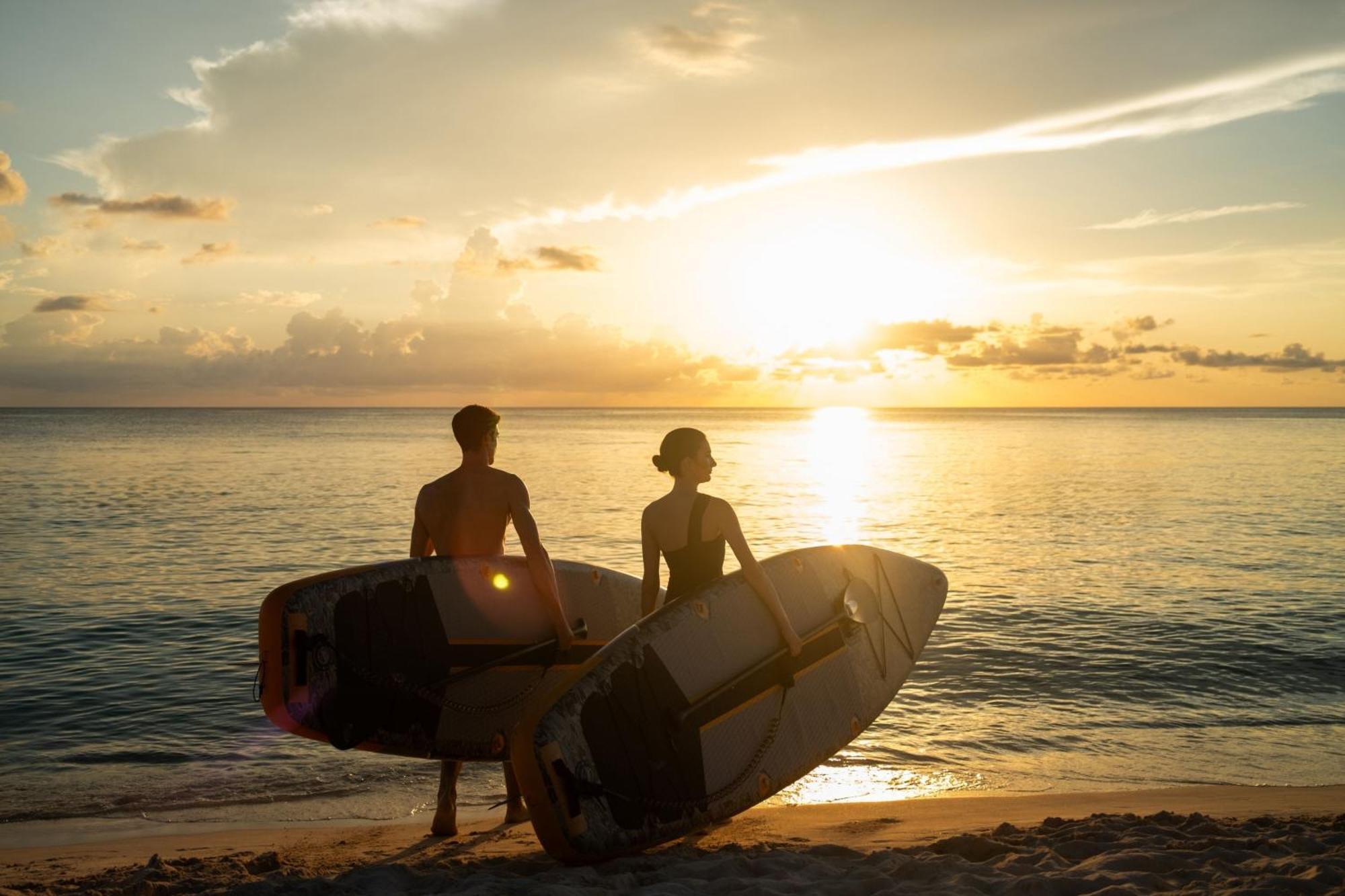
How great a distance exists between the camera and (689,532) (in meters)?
5.71

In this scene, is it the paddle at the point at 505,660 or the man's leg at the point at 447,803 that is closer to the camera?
the man's leg at the point at 447,803

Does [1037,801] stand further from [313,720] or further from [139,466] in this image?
[139,466]

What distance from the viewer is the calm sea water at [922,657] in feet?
26.1

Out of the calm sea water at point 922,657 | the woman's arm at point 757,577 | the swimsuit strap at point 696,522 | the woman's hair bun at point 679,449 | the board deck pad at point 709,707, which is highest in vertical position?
the woman's hair bun at point 679,449

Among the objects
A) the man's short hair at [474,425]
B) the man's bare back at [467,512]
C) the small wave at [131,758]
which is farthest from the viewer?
the small wave at [131,758]

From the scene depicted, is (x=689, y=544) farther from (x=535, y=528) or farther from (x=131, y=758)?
(x=131, y=758)

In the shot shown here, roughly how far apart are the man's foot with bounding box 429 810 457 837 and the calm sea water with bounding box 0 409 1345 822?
1.01m

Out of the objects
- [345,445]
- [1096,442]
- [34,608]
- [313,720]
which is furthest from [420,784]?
[1096,442]

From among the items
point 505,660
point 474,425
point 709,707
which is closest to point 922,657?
point 709,707

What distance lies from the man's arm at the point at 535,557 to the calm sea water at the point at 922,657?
2.07 m

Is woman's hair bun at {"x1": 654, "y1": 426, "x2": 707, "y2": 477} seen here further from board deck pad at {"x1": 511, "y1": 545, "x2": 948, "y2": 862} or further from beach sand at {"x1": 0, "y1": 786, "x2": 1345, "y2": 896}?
beach sand at {"x1": 0, "y1": 786, "x2": 1345, "y2": 896}

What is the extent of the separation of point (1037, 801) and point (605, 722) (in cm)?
373

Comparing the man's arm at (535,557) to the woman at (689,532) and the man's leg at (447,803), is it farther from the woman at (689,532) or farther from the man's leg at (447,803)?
the man's leg at (447,803)

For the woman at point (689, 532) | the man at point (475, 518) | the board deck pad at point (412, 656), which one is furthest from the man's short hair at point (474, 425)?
the woman at point (689, 532)
